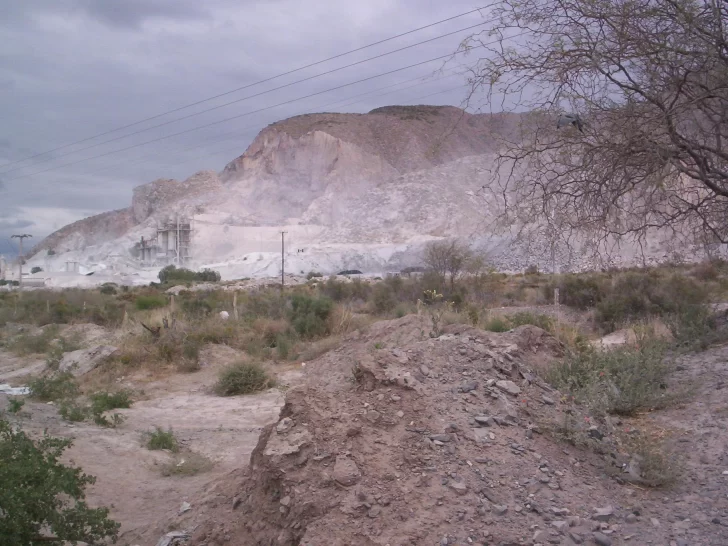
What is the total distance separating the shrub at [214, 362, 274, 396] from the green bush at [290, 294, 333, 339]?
5856 mm

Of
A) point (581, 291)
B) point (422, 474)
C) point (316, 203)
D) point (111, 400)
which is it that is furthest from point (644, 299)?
point (316, 203)

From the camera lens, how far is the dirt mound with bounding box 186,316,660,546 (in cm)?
452

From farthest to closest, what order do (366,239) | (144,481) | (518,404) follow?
(366,239)
(144,481)
(518,404)

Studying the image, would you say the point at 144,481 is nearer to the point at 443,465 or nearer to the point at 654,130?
the point at 443,465

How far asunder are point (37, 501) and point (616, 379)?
5.53 meters

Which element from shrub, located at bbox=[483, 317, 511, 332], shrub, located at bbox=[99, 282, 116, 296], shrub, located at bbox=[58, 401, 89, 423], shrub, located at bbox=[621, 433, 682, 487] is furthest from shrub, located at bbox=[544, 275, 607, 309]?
shrub, located at bbox=[99, 282, 116, 296]

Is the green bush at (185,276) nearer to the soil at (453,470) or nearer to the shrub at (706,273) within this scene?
the shrub at (706,273)

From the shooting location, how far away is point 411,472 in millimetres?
4996

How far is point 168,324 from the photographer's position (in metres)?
19.2

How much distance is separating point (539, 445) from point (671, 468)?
99cm

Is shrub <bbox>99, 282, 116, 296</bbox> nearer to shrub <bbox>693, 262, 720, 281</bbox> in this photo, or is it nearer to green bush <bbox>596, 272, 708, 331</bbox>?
green bush <bbox>596, 272, 708, 331</bbox>

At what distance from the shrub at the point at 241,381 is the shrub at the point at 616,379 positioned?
8.13m

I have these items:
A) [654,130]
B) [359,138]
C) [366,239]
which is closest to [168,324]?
[654,130]

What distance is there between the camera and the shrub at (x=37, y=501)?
4805 millimetres
